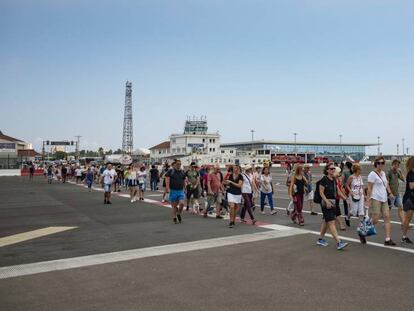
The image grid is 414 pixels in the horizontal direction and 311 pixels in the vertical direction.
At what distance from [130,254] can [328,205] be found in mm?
3826

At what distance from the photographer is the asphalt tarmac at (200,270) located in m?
4.65

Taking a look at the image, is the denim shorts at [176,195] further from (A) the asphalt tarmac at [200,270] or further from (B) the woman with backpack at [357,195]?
(B) the woman with backpack at [357,195]

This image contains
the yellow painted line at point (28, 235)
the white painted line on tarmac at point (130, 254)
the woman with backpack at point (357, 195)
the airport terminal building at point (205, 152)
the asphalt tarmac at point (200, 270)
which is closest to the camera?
the asphalt tarmac at point (200, 270)

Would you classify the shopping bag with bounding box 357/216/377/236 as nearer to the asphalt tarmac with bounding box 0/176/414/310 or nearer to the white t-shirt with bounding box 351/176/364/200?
the asphalt tarmac with bounding box 0/176/414/310

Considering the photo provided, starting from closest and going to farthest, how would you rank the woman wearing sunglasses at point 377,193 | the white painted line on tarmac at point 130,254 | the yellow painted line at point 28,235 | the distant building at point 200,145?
the white painted line on tarmac at point 130,254
the woman wearing sunglasses at point 377,193
the yellow painted line at point 28,235
the distant building at point 200,145

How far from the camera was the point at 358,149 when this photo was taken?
568 ft

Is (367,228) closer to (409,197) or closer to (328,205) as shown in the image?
(328,205)

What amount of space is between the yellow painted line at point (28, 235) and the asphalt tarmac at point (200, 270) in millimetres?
287

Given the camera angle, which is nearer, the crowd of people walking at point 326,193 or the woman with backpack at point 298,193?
the crowd of people walking at point 326,193

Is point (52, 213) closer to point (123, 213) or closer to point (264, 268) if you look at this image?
point (123, 213)

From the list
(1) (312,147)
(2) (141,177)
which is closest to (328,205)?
(2) (141,177)

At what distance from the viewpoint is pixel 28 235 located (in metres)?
9.13

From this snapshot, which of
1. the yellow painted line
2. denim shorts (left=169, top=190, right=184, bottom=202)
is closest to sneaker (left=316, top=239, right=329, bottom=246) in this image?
denim shorts (left=169, top=190, right=184, bottom=202)

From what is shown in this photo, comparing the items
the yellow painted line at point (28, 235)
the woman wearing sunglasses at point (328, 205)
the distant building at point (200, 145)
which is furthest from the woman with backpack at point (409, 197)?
the distant building at point (200, 145)
